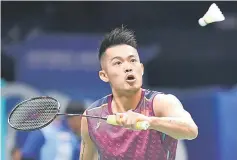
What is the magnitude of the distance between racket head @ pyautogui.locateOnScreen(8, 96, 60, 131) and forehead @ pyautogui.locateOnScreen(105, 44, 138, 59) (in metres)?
0.42

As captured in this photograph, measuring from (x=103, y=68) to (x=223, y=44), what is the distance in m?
5.91

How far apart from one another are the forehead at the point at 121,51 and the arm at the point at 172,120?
310 millimetres

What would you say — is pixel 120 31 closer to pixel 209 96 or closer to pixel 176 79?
pixel 209 96

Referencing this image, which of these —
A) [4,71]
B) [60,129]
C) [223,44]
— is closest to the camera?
[60,129]

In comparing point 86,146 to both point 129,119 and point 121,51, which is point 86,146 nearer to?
point 121,51

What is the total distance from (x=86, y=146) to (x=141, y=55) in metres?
4.80

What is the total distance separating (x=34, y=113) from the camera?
4094mm

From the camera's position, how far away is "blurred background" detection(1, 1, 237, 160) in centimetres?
751

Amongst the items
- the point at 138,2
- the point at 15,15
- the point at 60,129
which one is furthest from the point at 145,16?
the point at 60,129

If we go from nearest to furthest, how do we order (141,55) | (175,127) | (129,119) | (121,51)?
(129,119) → (175,127) → (121,51) → (141,55)

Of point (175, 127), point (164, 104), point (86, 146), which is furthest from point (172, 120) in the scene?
point (86, 146)

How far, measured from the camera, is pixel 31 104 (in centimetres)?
416

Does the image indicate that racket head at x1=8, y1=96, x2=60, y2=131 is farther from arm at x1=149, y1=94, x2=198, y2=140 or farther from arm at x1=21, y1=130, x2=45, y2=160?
arm at x1=21, y1=130, x2=45, y2=160

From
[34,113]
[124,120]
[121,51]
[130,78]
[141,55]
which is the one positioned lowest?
[124,120]
